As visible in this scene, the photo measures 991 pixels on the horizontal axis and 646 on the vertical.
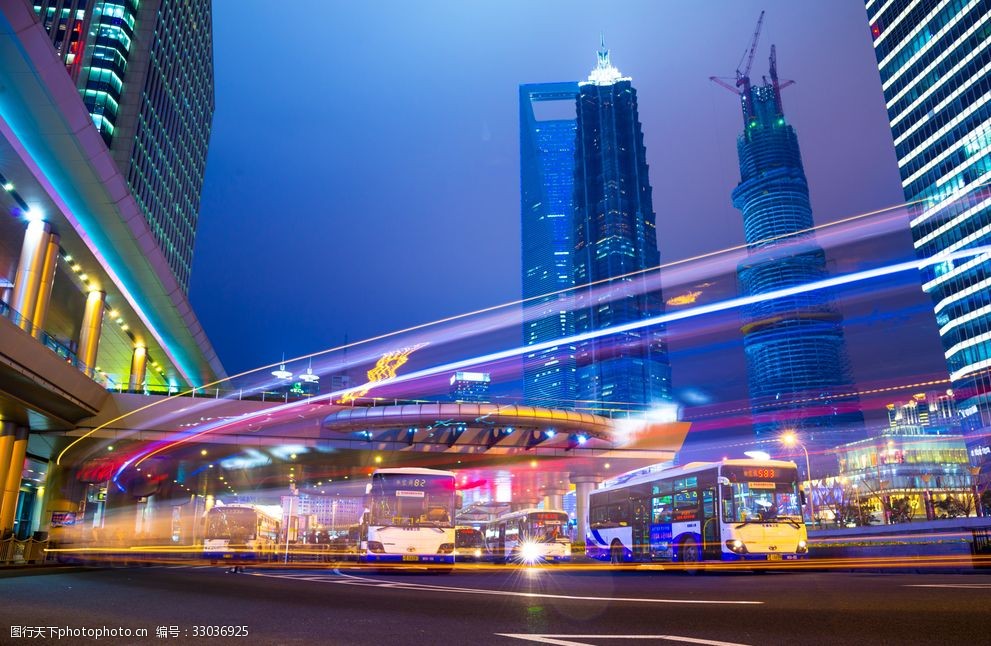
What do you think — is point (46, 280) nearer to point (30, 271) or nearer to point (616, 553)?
point (30, 271)

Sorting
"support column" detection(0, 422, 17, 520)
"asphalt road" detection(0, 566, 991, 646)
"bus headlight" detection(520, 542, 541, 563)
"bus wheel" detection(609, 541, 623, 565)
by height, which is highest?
"support column" detection(0, 422, 17, 520)

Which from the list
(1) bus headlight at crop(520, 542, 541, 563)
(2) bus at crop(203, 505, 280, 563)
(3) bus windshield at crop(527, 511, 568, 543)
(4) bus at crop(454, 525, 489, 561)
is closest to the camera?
(1) bus headlight at crop(520, 542, 541, 563)

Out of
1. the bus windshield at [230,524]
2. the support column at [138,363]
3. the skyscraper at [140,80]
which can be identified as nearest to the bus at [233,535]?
the bus windshield at [230,524]

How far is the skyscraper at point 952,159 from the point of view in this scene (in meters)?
93.6

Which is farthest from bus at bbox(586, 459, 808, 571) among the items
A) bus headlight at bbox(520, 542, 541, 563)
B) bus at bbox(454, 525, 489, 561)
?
bus at bbox(454, 525, 489, 561)

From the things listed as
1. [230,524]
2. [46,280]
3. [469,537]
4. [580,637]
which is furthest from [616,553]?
[46,280]

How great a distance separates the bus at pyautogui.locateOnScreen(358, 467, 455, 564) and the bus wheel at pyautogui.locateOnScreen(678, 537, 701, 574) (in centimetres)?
681

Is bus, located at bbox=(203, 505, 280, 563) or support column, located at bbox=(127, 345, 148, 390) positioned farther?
support column, located at bbox=(127, 345, 148, 390)

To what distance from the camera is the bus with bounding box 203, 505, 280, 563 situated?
33531mm

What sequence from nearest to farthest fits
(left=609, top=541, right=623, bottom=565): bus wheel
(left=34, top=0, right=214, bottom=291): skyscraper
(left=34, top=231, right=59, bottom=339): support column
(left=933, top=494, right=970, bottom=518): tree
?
(left=609, top=541, right=623, bottom=565): bus wheel → (left=34, top=231, right=59, bottom=339): support column → (left=933, top=494, right=970, bottom=518): tree → (left=34, top=0, right=214, bottom=291): skyscraper

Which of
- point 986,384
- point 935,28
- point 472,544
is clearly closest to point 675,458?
point 472,544

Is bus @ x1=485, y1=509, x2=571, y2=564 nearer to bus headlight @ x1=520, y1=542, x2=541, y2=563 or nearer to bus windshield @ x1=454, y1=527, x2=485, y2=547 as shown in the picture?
bus headlight @ x1=520, y1=542, x2=541, y2=563

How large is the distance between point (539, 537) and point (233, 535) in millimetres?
15175

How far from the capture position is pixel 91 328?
35.5m
